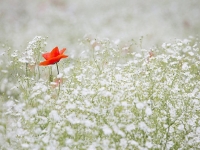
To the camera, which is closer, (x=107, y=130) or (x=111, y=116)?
(x=107, y=130)

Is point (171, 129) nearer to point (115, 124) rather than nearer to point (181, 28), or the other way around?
point (115, 124)

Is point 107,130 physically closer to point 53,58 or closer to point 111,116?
point 111,116

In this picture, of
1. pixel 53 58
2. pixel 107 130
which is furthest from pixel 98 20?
pixel 107 130

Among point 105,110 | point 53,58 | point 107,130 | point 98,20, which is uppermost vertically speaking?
point 98,20

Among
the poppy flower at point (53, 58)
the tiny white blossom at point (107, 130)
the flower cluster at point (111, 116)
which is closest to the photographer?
the tiny white blossom at point (107, 130)

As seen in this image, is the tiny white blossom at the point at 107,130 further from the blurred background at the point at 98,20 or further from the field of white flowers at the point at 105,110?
the blurred background at the point at 98,20

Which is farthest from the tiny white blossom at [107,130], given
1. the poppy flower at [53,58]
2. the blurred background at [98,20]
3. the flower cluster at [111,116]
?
the blurred background at [98,20]

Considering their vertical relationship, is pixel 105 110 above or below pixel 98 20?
Answer: below

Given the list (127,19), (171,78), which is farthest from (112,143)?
(127,19)
